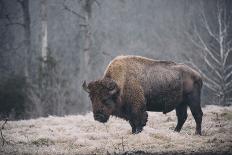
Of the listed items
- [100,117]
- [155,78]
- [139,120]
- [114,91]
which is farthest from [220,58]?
[100,117]

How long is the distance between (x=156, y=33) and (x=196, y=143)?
3004 centimetres

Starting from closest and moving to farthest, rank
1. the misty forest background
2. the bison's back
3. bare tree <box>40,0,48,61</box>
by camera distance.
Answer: the bison's back
the misty forest background
bare tree <box>40,0,48,61</box>

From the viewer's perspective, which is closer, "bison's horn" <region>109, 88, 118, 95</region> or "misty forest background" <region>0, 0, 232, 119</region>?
"bison's horn" <region>109, 88, 118, 95</region>

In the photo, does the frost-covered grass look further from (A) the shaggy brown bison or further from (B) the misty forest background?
(B) the misty forest background

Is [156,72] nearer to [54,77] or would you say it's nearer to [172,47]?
[54,77]

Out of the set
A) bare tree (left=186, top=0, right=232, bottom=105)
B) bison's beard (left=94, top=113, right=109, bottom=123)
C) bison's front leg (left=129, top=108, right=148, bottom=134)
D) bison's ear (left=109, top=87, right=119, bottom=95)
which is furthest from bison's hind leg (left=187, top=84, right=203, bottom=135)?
bare tree (left=186, top=0, right=232, bottom=105)

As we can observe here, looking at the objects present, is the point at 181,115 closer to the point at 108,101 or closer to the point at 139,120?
the point at 139,120

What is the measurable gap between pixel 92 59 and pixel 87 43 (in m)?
9.72

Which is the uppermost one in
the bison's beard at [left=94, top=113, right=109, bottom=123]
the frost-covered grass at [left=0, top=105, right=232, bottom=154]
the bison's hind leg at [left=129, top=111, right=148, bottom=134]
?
the bison's beard at [left=94, top=113, right=109, bottom=123]

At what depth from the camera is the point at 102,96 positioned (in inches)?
430

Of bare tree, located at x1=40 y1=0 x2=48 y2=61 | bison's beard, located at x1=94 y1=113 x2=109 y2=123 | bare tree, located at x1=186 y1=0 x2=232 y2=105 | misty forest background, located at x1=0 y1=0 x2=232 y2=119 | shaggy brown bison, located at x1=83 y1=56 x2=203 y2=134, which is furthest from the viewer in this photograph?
bare tree, located at x1=40 y1=0 x2=48 y2=61

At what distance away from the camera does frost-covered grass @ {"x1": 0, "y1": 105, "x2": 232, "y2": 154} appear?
9.50 m

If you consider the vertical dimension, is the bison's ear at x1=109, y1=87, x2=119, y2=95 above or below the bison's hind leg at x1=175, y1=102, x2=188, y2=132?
above

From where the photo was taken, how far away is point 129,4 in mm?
41969
